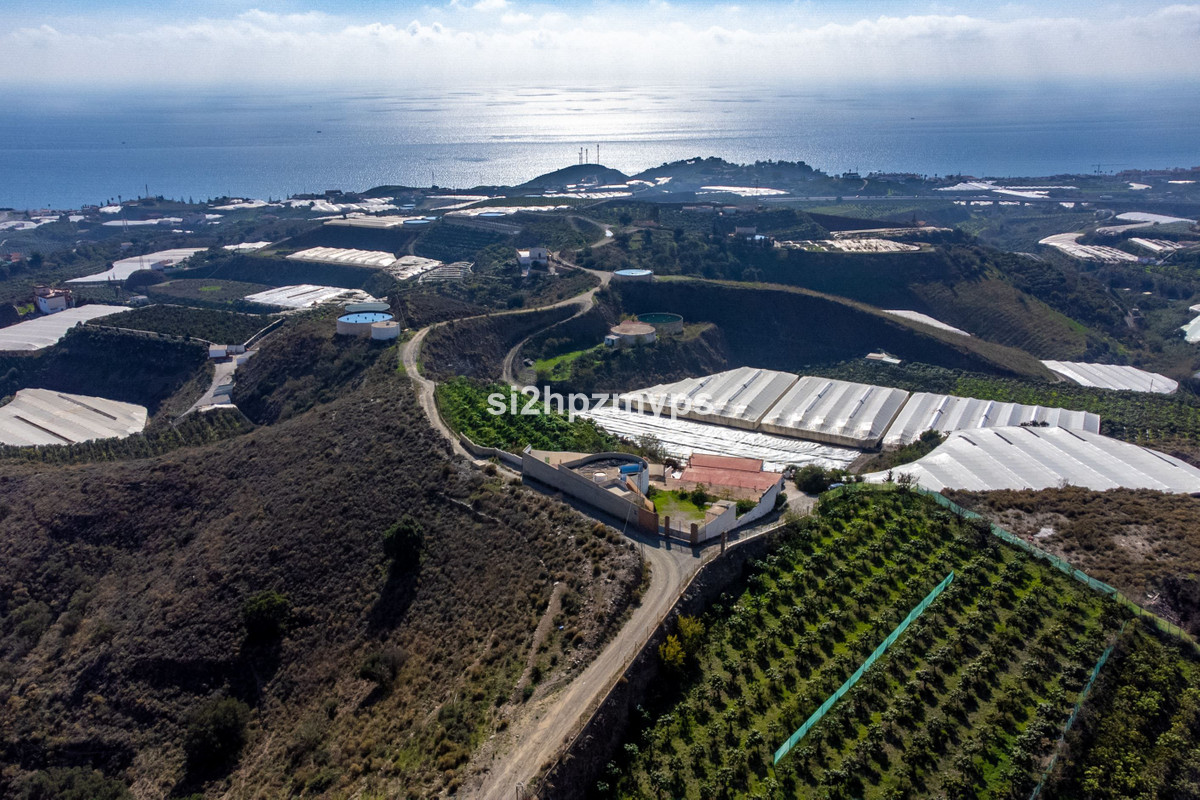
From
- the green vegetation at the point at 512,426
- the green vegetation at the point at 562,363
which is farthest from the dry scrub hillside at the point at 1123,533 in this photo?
the green vegetation at the point at 562,363

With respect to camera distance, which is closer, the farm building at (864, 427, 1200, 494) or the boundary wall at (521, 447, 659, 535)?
the boundary wall at (521, 447, 659, 535)

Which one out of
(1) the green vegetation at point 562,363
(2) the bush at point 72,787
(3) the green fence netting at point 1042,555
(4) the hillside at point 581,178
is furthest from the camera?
(4) the hillside at point 581,178

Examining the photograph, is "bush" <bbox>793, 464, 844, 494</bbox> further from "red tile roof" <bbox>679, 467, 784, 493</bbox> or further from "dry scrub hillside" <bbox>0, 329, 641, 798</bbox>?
"dry scrub hillside" <bbox>0, 329, 641, 798</bbox>

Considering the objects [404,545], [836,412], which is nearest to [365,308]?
[404,545]

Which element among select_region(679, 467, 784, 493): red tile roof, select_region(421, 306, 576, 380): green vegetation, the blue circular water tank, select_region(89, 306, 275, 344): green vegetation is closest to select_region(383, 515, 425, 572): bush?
select_region(679, 467, 784, 493): red tile roof

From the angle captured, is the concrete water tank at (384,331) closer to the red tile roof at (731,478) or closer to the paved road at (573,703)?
the red tile roof at (731,478)

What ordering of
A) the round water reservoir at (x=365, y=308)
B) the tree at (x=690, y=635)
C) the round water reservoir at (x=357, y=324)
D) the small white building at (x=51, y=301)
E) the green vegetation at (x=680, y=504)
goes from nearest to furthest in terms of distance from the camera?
1. the tree at (x=690, y=635)
2. the green vegetation at (x=680, y=504)
3. the round water reservoir at (x=357, y=324)
4. the round water reservoir at (x=365, y=308)
5. the small white building at (x=51, y=301)
